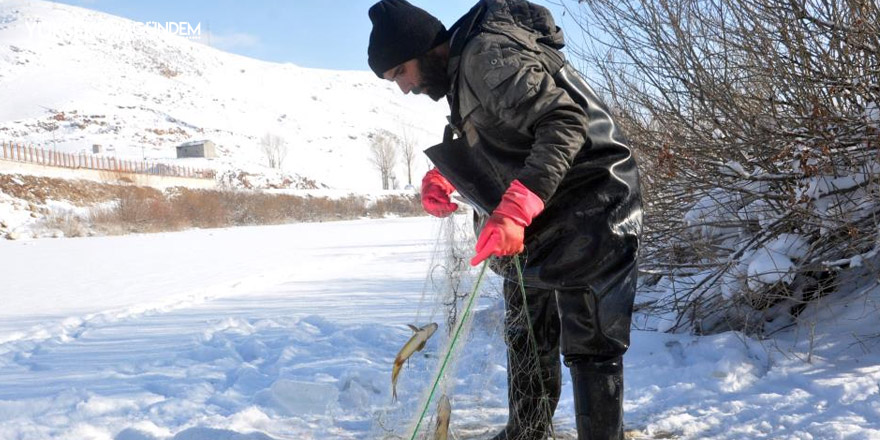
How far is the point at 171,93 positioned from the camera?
2729 inches

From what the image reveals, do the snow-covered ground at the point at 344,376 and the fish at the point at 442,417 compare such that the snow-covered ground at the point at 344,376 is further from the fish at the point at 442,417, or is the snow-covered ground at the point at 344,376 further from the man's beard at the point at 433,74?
the man's beard at the point at 433,74

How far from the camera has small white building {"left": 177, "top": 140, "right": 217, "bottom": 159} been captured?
163ft

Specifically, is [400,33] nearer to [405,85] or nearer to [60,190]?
[405,85]

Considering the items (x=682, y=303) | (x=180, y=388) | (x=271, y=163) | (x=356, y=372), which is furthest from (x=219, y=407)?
(x=271, y=163)

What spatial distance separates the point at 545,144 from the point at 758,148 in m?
2.45

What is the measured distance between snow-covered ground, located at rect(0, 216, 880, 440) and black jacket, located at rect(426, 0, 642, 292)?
2.08ft

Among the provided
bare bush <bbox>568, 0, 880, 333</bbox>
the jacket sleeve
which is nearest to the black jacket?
the jacket sleeve

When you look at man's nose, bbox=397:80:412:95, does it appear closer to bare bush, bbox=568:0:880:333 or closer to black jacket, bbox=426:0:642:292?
black jacket, bbox=426:0:642:292

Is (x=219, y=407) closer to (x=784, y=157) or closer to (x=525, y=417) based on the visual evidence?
(x=525, y=417)

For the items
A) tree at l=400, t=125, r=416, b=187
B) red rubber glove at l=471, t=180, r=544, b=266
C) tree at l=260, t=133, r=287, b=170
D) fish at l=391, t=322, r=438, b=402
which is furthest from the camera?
tree at l=400, t=125, r=416, b=187

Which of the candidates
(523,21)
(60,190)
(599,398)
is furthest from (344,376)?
(60,190)

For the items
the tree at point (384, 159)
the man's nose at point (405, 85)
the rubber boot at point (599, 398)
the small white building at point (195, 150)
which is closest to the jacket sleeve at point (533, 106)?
the man's nose at point (405, 85)

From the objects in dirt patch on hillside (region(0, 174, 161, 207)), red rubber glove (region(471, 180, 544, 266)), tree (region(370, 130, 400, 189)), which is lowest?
red rubber glove (region(471, 180, 544, 266))

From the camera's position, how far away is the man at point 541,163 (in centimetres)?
179
